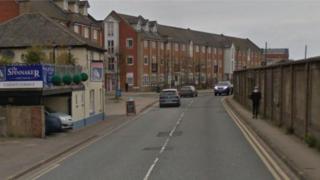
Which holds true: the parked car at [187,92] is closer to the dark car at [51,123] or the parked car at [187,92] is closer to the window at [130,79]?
the window at [130,79]

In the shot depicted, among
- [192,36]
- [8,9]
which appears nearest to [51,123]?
[8,9]

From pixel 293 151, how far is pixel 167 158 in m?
3.95

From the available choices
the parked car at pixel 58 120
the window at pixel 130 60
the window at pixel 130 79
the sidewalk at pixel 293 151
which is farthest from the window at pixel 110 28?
the sidewalk at pixel 293 151

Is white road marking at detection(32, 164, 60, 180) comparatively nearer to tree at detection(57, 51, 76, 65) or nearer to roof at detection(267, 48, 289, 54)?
tree at detection(57, 51, 76, 65)

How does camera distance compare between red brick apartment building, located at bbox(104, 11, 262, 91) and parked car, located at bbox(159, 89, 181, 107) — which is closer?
parked car, located at bbox(159, 89, 181, 107)

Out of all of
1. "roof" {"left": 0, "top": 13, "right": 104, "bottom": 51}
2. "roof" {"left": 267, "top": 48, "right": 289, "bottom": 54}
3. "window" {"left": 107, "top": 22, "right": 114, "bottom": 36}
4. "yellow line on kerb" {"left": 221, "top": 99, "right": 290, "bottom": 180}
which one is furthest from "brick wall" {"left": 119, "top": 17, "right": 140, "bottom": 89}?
"yellow line on kerb" {"left": 221, "top": 99, "right": 290, "bottom": 180}

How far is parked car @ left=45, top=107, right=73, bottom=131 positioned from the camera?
32.9 m

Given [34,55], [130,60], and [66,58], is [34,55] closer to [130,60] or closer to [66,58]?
[66,58]

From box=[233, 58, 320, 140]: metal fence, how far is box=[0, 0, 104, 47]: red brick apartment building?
133 feet

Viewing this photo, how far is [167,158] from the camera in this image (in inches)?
826

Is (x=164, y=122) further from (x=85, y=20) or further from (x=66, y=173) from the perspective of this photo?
(x=85, y=20)

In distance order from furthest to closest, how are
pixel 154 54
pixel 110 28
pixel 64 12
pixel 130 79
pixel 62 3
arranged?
1. pixel 154 54
2. pixel 110 28
3. pixel 130 79
4. pixel 62 3
5. pixel 64 12

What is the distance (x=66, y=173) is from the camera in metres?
17.9

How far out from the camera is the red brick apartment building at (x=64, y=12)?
3044 inches
